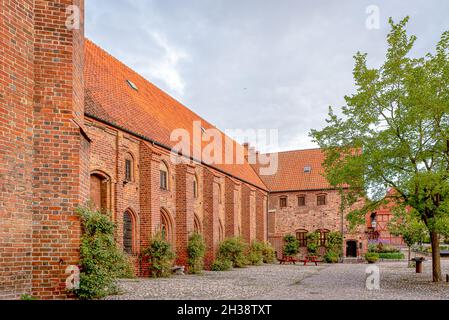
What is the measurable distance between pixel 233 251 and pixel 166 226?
19.1ft

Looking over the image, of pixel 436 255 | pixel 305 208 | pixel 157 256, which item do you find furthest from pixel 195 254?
pixel 305 208

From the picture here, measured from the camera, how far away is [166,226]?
2148cm

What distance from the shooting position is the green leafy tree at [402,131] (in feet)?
50.9

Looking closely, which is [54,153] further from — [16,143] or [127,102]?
[127,102]

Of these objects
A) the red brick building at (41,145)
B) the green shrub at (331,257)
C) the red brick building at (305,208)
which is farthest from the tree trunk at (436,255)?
the red brick building at (305,208)

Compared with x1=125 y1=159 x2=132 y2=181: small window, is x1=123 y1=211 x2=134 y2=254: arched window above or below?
below

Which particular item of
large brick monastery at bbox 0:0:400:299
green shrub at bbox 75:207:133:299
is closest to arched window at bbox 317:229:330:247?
large brick monastery at bbox 0:0:400:299

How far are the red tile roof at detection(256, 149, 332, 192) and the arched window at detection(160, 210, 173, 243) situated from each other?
19.3 metres

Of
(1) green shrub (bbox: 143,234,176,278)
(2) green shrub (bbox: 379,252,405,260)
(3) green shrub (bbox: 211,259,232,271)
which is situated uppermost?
(1) green shrub (bbox: 143,234,176,278)

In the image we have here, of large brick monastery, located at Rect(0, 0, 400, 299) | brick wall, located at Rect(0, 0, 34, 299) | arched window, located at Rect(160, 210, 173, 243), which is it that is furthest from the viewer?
arched window, located at Rect(160, 210, 173, 243)

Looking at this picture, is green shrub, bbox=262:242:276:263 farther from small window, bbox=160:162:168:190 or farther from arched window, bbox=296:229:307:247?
small window, bbox=160:162:168:190

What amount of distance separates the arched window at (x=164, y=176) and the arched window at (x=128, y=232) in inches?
116

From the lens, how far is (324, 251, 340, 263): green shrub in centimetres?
3522

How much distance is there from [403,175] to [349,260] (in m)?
20.7
